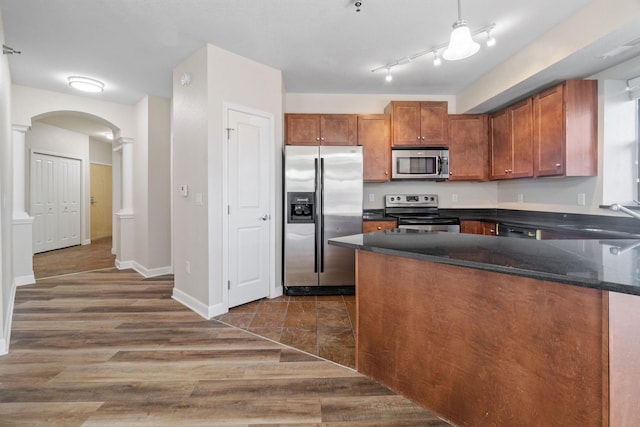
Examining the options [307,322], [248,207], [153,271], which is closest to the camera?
[307,322]

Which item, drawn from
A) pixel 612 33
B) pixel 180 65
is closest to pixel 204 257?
pixel 180 65

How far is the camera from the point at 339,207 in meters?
3.47

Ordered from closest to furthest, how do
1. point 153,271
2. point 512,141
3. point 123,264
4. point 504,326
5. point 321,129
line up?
point 504,326, point 512,141, point 321,129, point 153,271, point 123,264

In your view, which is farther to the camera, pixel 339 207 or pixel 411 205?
pixel 411 205

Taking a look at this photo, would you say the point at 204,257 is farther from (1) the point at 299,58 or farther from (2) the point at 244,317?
(1) the point at 299,58

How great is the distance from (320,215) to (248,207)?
33.4 inches

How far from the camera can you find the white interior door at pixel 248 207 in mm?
2979

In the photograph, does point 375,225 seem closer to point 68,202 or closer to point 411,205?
point 411,205

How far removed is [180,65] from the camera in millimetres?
3162

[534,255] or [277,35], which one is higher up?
[277,35]

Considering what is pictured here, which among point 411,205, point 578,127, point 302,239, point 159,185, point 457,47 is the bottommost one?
point 302,239

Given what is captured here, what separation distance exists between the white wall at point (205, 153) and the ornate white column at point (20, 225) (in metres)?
2.28

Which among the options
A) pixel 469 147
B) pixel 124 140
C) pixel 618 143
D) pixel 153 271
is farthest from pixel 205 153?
pixel 618 143

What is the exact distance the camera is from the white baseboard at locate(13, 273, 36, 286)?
3.69m
